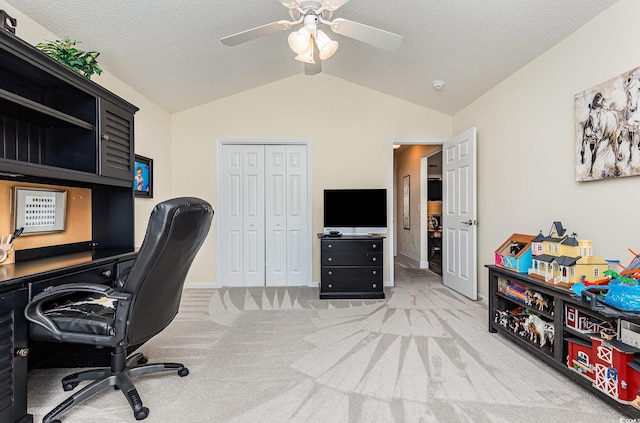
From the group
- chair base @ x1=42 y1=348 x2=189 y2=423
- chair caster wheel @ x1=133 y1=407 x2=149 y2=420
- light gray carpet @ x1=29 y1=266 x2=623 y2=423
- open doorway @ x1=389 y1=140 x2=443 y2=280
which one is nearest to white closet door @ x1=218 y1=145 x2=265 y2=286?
light gray carpet @ x1=29 y1=266 x2=623 y2=423

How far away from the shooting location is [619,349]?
5.41ft

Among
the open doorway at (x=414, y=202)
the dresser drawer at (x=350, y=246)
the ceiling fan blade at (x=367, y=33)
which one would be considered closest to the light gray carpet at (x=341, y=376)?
the dresser drawer at (x=350, y=246)

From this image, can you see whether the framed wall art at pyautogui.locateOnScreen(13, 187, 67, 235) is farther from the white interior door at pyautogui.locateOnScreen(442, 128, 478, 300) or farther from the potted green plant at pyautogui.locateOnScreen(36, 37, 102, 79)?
the white interior door at pyautogui.locateOnScreen(442, 128, 478, 300)

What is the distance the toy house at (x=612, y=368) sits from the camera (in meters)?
1.64

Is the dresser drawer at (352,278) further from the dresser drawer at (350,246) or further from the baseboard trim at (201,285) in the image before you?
the baseboard trim at (201,285)

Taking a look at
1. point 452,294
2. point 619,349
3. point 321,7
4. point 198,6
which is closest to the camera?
point 619,349

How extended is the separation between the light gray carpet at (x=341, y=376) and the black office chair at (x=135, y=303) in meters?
0.16

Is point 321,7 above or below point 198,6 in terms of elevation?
below

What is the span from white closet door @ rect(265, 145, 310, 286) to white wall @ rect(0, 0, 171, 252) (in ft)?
4.44

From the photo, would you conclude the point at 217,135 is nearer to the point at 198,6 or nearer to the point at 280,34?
the point at 280,34

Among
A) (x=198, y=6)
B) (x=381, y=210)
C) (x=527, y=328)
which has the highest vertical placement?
(x=198, y=6)

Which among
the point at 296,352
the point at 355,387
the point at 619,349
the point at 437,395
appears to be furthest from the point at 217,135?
the point at 619,349

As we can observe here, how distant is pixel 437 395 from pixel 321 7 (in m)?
2.44

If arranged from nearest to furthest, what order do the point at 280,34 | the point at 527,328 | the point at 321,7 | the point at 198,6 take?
the point at 321,7, the point at 527,328, the point at 198,6, the point at 280,34
